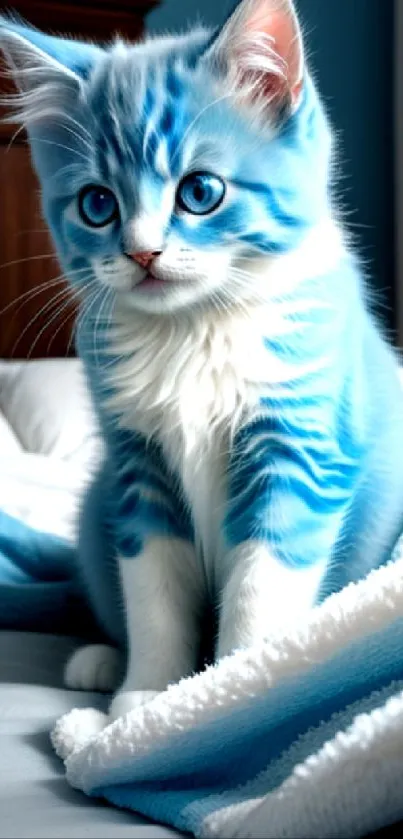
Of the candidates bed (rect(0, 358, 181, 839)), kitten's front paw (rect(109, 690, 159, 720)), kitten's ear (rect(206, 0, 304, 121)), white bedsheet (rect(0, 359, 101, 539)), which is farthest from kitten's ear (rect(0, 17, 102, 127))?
white bedsheet (rect(0, 359, 101, 539))

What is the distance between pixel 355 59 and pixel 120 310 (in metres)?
2.36

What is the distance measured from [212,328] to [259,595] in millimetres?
212

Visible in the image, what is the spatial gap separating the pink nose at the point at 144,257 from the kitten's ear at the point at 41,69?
0.50 ft

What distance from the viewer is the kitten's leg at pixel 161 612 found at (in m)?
0.86

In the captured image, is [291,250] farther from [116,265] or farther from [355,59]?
[355,59]

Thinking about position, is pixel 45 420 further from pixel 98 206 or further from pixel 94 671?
pixel 98 206

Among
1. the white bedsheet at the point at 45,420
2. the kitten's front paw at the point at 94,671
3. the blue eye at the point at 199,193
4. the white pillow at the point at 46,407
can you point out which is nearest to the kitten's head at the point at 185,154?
the blue eye at the point at 199,193

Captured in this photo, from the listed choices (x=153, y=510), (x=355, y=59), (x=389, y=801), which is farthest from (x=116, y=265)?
(x=355, y=59)

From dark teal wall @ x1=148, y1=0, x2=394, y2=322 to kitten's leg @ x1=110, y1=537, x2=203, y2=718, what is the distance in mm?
2163

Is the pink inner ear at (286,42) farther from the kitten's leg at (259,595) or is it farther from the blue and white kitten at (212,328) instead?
the kitten's leg at (259,595)

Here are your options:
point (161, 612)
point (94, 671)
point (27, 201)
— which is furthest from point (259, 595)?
point (27, 201)

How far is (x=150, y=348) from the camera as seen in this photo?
88 centimetres

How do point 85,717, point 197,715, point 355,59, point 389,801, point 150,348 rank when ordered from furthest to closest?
1. point 355,59
2. point 150,348
3. point 85,717
4. point 197,715
5. point 389,801

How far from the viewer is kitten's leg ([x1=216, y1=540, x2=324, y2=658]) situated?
80cm
